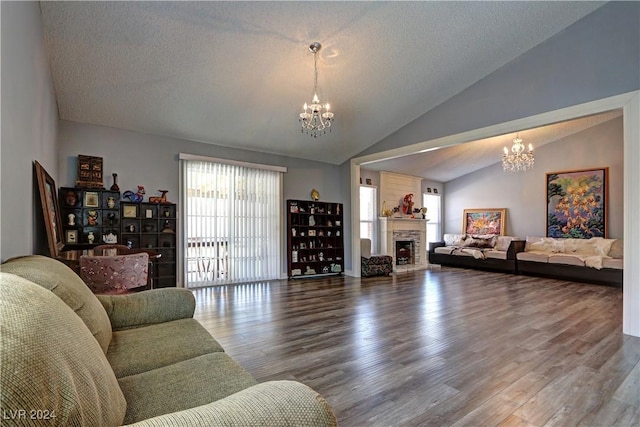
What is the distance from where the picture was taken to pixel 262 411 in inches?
32.9

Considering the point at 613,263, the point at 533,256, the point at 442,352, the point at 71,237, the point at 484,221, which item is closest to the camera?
the point at 442,352

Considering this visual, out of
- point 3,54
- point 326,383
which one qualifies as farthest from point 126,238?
point 326,383

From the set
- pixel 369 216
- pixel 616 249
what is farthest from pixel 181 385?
pixel 616 249

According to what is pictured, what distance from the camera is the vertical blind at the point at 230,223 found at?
560cm

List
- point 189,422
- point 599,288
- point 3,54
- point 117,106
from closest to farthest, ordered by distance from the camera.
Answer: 1. point 189,422
2. point 3,54
3. point 117,106
4. point 599,288

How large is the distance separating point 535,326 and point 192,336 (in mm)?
3759

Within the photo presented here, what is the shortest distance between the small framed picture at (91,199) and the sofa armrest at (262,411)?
15.9 feet

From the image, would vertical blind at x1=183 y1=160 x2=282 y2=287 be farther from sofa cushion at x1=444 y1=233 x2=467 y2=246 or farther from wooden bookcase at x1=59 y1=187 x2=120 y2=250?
sofa cushion at x1=444 y1=233 x2=467 y2=246

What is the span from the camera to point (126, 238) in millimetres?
4961

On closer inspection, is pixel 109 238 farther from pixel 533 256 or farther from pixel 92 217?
pixel 533 256

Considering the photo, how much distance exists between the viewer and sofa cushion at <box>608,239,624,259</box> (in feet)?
21.2

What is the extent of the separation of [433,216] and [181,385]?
985 cm

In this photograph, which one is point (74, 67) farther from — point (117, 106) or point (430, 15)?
point (430, 15)

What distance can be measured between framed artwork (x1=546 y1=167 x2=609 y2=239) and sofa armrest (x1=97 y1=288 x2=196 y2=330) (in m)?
8.80
